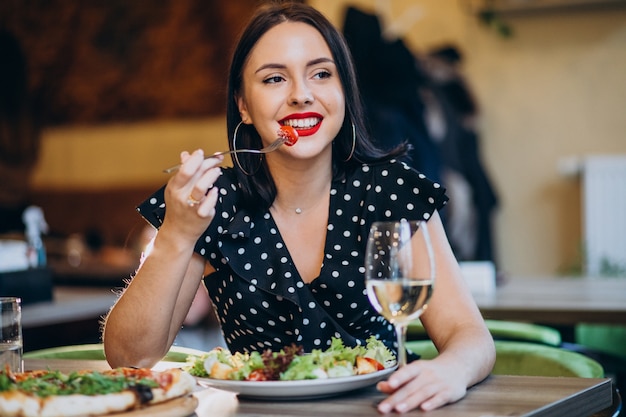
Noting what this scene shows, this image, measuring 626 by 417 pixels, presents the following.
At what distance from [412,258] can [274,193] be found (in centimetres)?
81

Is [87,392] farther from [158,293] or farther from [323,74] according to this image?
[323,74]

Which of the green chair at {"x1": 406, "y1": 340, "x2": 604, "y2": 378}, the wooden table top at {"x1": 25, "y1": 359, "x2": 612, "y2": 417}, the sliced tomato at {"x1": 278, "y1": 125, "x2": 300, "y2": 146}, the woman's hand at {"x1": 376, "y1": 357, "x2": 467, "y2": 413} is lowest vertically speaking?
the green chair at {"x1": 406, "y1": 340, "x2": 604, "y2": 378}

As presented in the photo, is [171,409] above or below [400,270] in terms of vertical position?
below

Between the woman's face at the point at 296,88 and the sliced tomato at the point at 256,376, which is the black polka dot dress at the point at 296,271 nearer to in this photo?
the woman's face at the point at 296,88

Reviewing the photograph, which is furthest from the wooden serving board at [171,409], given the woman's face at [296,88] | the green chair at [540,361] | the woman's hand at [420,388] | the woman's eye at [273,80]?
the green chair at [540,361]

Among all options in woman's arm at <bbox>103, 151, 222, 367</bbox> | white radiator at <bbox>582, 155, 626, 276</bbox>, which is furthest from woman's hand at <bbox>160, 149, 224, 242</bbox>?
white radiator at <bbox>582, 155, 626, 276</bbox>

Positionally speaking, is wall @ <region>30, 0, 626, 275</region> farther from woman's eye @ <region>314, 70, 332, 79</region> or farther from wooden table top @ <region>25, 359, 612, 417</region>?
wooden table top @ <region>25, 359, 612, 417</region>

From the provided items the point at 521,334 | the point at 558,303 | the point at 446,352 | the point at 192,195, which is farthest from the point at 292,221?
the point at 558,303

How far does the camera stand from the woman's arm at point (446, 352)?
122 cm

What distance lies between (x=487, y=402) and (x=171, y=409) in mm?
410

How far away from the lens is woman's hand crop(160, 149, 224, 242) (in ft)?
4.65

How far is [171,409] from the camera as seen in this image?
116cm

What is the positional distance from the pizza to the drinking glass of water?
0.65 ft

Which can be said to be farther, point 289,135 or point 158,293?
point 289,135
